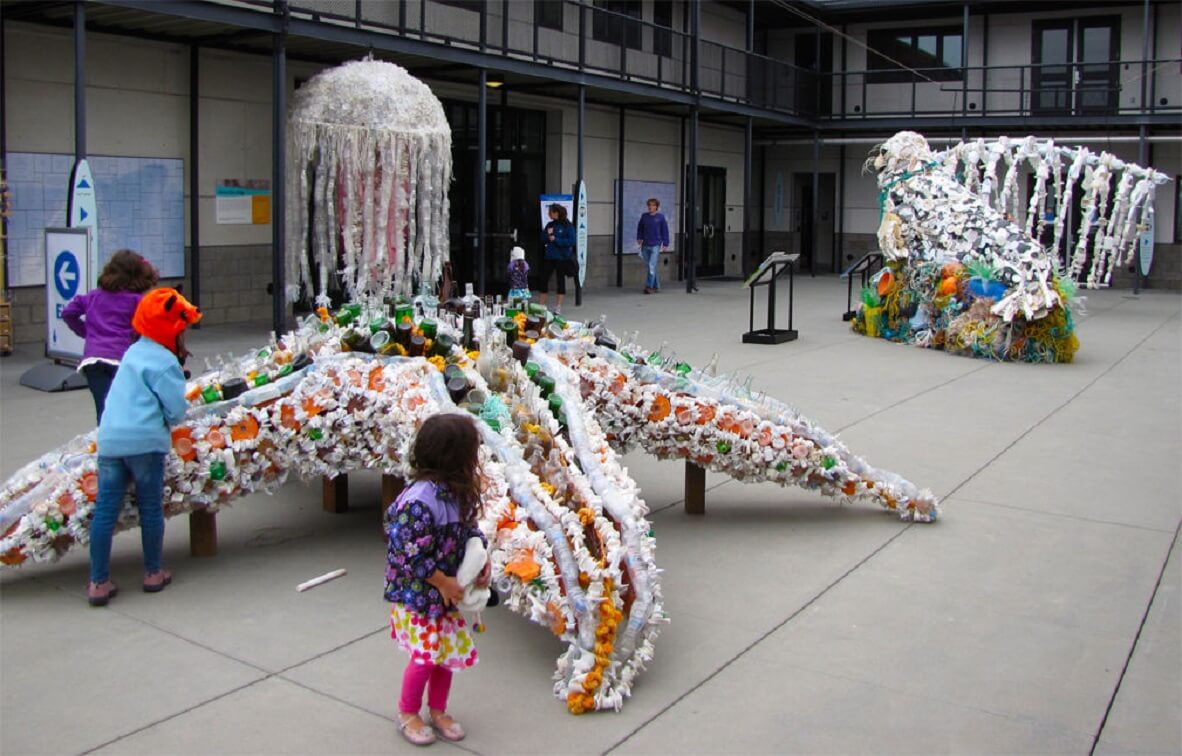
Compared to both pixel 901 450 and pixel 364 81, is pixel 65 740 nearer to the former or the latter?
pixel 901 450

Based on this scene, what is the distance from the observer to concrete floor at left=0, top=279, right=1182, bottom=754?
12.6 ft

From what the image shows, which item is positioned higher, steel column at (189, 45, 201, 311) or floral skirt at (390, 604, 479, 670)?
steel column at (189, 45, 201, 311)

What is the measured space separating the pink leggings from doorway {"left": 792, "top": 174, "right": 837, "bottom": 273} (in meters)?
25.7

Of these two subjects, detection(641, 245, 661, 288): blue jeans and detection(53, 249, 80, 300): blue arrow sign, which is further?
detection(641, 245, 661, 288): blue jeans

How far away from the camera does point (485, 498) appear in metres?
4.45

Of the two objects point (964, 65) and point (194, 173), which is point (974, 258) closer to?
point (194, 173)

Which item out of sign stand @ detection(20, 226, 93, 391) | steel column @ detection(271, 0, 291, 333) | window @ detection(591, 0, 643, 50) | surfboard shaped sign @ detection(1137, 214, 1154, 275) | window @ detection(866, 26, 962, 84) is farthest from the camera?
window @ detection(866, 26, 962, 84)

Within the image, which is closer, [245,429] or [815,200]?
[245,429]

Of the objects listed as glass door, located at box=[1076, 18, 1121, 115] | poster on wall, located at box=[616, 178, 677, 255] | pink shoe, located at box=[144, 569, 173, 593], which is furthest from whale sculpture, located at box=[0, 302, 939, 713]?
glass door, located at box=[1076, 18, 1121, 115]

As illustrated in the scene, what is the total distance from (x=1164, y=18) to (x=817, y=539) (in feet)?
74.9

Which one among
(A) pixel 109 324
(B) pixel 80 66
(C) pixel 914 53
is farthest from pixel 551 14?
(A) pixel 109 324

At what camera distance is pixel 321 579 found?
5.20 m

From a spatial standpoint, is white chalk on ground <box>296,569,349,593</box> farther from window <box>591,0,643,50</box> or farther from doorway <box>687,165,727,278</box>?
doorway <box>687,165,727,278</box>

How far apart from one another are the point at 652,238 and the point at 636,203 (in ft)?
5.73
